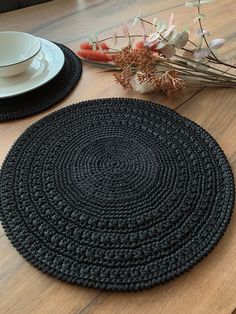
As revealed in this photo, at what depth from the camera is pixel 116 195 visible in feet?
1.91

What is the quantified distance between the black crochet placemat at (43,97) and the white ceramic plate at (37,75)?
2 centimetres

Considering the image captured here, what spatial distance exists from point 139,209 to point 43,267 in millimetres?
158

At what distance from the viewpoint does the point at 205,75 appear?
81 centimetres

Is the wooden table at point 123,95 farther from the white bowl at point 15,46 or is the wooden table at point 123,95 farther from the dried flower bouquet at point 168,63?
the white bowl at point 15,46

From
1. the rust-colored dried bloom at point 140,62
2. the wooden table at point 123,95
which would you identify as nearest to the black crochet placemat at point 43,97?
the wooden table at point 123,95

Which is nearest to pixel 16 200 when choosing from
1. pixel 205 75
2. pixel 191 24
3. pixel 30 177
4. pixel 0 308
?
pixel 30 177

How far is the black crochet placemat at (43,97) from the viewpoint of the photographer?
0.75 metres

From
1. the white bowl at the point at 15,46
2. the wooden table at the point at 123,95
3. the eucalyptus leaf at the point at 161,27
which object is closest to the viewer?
the wooden table at the point at 123,95

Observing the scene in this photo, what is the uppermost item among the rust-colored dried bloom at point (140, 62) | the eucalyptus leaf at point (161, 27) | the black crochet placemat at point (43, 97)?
the eucalyptus leaf at point (161, 27)

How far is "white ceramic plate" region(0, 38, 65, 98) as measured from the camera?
2.54ft

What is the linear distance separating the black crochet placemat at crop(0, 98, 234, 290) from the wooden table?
16mm

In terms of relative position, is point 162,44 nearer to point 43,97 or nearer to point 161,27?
point 161,27

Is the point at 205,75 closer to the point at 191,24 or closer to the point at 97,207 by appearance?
the point at 191,24

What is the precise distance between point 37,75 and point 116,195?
366 mm
